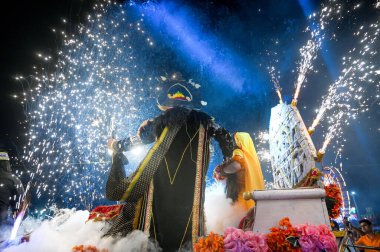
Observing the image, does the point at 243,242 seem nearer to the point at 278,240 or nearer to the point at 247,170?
the point at 278,240

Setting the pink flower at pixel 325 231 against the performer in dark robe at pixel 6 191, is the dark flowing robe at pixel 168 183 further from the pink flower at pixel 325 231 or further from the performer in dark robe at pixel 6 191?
the performer in dark robe at pixel 6 191

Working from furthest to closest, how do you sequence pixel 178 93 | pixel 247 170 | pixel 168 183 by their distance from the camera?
pixel 178 93
pixel 247 170
pixel 168 183

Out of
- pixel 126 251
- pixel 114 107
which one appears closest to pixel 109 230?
pixel 126 251

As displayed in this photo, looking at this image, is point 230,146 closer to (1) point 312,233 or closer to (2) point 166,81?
(2) point 166,81

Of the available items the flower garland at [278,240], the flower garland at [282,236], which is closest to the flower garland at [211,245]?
the flower garland at [278,240]

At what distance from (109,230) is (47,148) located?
40.3 ft

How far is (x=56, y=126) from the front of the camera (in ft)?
39.8

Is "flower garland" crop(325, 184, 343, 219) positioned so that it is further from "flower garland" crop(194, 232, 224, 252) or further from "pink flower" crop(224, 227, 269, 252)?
"flower garland" crop(194, 232, 224, 252)

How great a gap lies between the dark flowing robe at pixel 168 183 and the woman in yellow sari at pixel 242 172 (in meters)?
0.66

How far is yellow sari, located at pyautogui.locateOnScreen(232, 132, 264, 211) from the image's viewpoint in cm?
488

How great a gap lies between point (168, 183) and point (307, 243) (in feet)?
7.51

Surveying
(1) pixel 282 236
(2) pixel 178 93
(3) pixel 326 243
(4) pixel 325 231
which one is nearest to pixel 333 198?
(4) pixel 325 231

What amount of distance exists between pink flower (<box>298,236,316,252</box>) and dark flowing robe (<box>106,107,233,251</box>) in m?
1.75

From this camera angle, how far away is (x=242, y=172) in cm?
509
